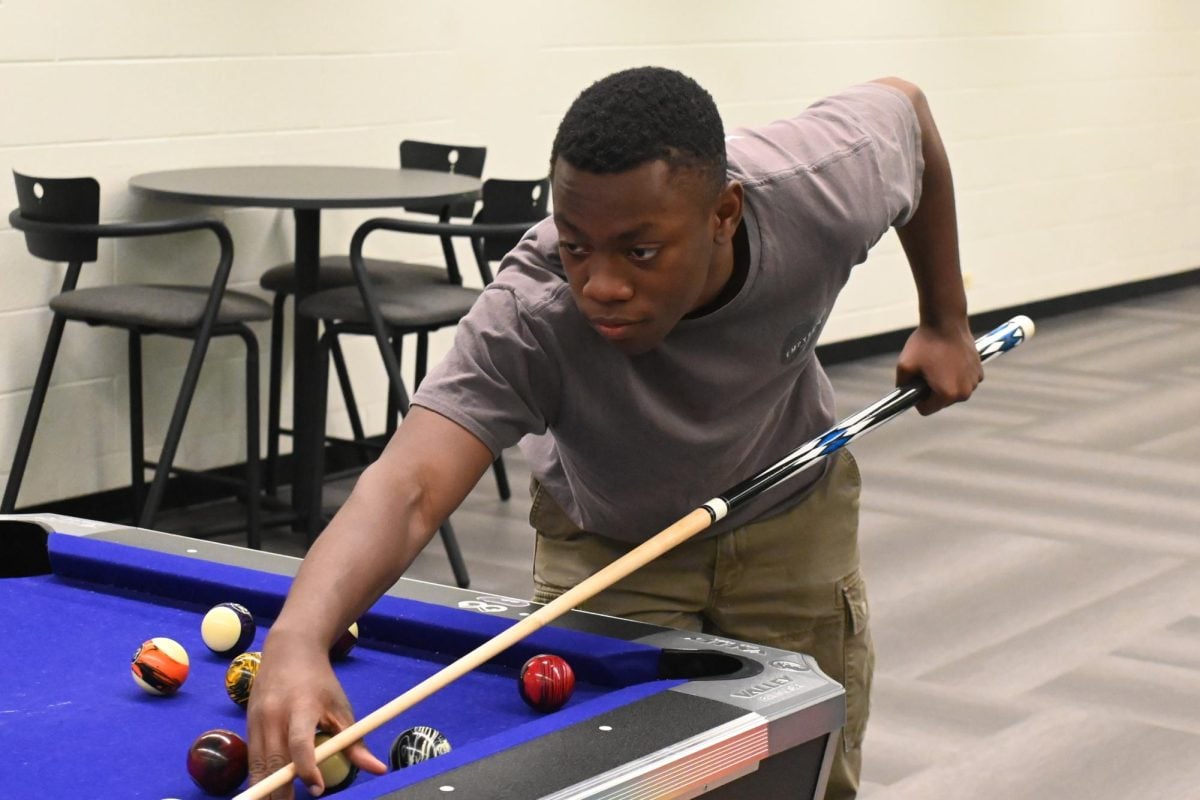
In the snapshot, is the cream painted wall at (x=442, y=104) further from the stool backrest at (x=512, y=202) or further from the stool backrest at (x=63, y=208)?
the stool backrest at (x=512, y=202)

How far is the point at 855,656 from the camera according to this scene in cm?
209

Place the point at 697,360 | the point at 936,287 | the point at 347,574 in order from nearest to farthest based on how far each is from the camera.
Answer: the point at 347,574
the point at 697,360
the point at 936,287

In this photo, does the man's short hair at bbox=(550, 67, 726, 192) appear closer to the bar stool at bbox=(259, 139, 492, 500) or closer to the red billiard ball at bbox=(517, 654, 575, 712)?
the red billiard ball at bbox=(517, 654, 575, 712)

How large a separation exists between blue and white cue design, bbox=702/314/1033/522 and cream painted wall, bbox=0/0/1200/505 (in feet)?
8.43

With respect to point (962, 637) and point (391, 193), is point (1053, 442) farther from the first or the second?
point (391, 193)

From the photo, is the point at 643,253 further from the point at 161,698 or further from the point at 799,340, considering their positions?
the point at 161,698

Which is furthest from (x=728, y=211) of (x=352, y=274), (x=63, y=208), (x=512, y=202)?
(x=352, y=274)

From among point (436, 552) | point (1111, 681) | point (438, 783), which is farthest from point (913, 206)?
point (436, 552)

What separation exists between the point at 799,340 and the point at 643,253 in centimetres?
40

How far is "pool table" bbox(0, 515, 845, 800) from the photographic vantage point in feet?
4.24

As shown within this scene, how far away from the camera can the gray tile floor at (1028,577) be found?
2.85 m

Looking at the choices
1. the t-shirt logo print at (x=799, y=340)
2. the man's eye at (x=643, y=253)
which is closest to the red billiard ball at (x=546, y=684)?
the man's eye at (x=643, y=253)

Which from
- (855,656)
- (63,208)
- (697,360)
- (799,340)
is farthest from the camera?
(63,208)

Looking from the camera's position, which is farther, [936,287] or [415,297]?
[415,297]
